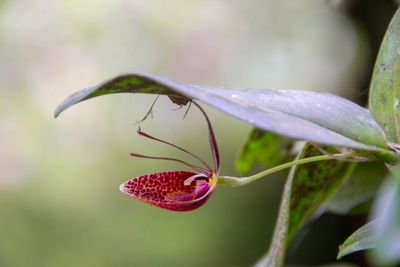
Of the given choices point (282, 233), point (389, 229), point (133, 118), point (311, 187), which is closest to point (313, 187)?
point (311, 187)

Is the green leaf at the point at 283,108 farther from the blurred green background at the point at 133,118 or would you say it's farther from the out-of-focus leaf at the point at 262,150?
the blurred green background at the point at 133,118

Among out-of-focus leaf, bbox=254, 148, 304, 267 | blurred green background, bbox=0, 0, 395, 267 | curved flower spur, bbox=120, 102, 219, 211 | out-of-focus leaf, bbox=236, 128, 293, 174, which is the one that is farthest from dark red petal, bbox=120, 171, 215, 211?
blurred green background, bbox=0, 0, 395, 267

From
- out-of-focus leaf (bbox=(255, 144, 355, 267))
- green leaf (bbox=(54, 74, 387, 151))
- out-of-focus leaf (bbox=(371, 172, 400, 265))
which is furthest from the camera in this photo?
out-of-focus leaf (bbox=(255, 144, 355, 267))

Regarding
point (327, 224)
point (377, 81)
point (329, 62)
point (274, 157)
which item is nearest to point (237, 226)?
point (327, 224)

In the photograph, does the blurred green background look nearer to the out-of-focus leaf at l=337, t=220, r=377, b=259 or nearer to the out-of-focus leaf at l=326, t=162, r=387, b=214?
the out-of-focus leaf at l=326, t=162, r=387, b=214

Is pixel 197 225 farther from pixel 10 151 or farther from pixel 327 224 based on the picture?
pixel 10 151

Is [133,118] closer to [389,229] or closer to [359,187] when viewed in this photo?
[359,187]
